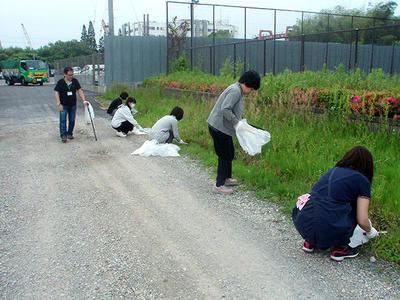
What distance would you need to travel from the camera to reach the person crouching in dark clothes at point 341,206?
137 inches

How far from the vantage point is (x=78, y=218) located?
4.81 metres

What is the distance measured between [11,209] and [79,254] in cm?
187

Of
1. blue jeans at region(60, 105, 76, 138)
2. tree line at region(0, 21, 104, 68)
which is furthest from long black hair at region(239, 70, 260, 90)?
tree line at region(0, 21, 104, 68)

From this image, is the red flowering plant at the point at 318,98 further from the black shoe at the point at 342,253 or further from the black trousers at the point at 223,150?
the black shoe at the point at 342,253

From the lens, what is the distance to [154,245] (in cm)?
405

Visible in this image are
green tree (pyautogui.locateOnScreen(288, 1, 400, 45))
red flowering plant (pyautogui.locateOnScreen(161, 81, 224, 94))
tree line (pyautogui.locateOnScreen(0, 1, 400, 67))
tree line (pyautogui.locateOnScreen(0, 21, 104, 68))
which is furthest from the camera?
tree line (pyautogui.locateOnScreen(0, 21, 104, 68))

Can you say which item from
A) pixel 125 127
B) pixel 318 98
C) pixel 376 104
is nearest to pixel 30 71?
pixel 125 127

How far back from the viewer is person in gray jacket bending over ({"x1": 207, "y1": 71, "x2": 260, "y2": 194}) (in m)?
5.32

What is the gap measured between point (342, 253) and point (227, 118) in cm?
242

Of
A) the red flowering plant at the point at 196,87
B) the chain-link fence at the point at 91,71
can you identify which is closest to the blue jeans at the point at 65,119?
the red flowering plant at the point at 196,87

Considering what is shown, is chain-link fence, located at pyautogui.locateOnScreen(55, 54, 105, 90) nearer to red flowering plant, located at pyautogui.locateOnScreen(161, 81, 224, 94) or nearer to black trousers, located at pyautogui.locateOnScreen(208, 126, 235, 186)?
red flowering plant, located at pyautogui.locateOnScreen(161, 81, 224, 94)

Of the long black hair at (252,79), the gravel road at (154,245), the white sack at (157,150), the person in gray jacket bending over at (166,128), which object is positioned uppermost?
the long black hair at (252,79)

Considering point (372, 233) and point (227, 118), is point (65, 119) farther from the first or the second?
point (372, 233)

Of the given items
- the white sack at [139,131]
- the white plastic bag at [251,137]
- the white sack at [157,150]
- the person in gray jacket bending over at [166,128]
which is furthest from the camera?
the white sack at [139,131]
